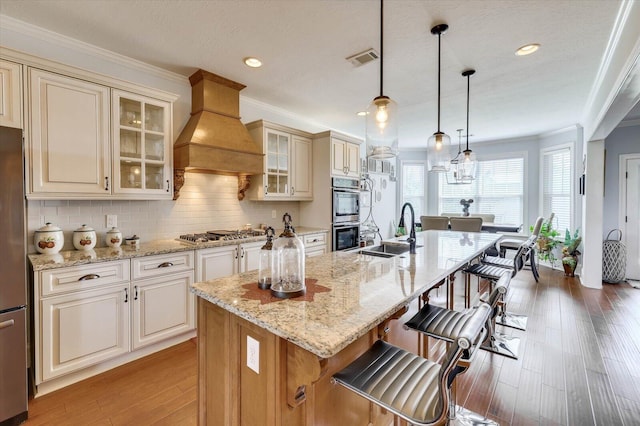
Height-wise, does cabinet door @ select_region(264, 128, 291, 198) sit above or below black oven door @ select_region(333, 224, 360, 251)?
above

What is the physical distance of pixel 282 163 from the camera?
3.95 metres

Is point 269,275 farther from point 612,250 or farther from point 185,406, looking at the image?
point 612,250

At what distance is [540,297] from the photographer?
4.05 meters

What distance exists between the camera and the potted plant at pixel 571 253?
4989 millimetres

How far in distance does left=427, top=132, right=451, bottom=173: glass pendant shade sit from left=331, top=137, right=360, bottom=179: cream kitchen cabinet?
5.04ft

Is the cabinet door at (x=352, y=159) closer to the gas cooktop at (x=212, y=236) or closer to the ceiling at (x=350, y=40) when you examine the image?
the ceiling at (x=350, y=40)

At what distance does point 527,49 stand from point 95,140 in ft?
12.6

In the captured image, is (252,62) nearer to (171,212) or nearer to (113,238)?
(171,212)

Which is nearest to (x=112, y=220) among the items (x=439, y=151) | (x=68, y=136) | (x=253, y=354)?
(x=68, y=136)

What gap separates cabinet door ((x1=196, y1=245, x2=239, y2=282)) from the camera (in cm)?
277

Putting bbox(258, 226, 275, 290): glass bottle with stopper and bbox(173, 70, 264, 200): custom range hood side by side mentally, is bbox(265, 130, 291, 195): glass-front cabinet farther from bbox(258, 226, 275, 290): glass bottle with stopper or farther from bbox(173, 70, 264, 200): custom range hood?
bbox(258, 226, 275, 290): glass bottle with stopper

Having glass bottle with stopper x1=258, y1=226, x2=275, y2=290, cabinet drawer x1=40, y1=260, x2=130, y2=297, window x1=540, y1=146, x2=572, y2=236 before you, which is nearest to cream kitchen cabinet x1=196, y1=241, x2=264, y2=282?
cabinet drawer x1=40, y1=260, x2=130, y2=297

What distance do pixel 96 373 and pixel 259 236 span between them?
178 centimetres

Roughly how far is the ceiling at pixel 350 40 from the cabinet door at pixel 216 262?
1.86 m
